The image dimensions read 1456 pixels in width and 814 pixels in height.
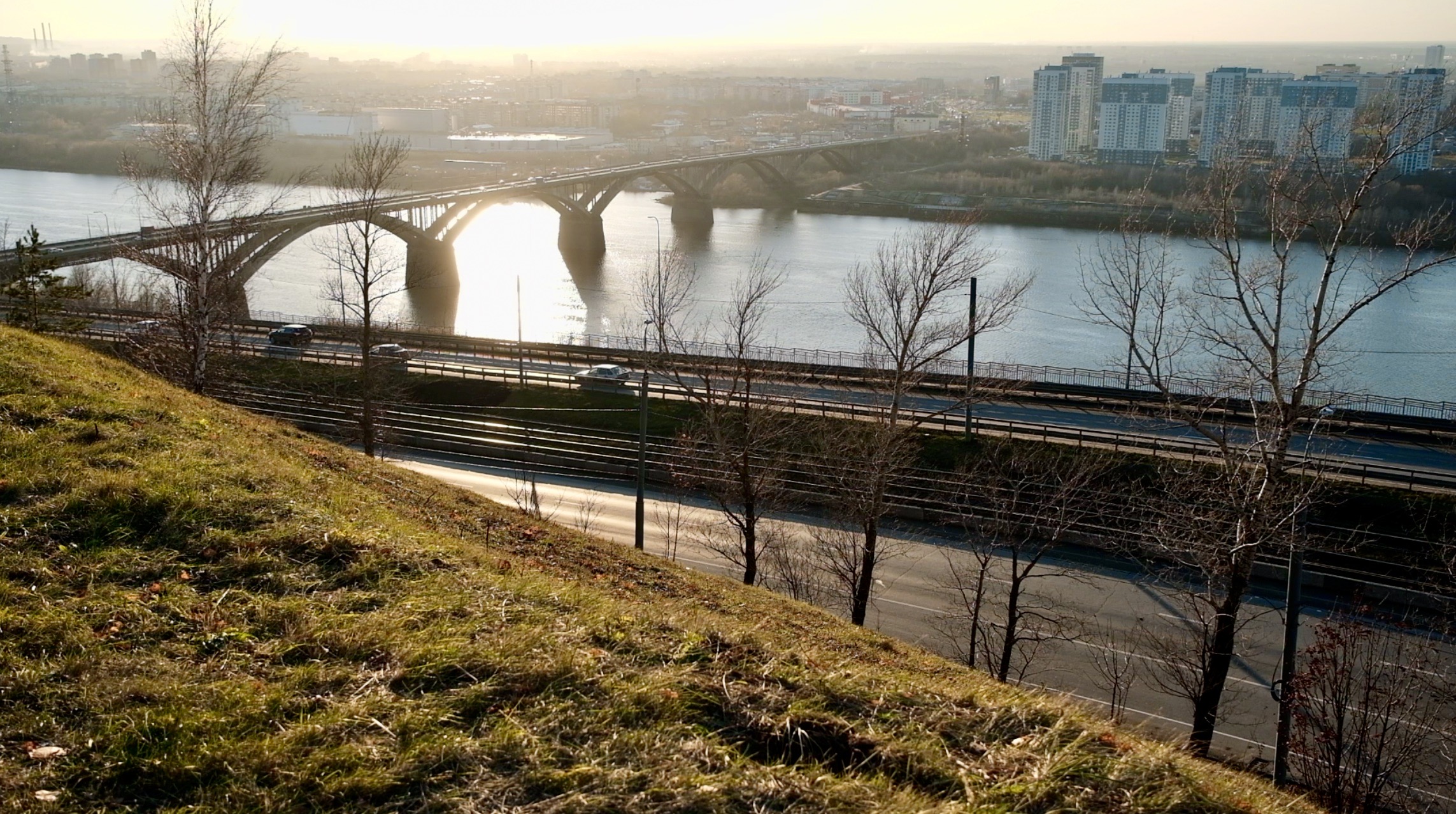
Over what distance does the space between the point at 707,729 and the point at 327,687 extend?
932mm

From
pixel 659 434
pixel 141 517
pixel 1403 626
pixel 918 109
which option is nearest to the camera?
pixel 141 517

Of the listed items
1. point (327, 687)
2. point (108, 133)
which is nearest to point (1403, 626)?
point (327, 687)

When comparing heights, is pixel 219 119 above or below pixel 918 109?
below

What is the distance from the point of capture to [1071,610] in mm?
8492

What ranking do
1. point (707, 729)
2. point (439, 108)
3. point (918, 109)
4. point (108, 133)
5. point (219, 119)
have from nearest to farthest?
point (707, 729), point (219, 119), point (108, 133), point (439, 108), point (918, 109)

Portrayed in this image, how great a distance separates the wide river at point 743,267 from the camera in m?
20.6

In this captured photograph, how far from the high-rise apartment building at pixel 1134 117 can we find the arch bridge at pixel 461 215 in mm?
19555

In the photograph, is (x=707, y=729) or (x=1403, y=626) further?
(x=1403, y=626)

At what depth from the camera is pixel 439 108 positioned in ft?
252

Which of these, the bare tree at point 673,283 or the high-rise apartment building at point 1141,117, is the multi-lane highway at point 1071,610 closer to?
the bare tree at point 673,283

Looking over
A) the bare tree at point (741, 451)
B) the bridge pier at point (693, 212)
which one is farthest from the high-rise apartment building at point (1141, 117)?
the bare tree at point (741, 451)

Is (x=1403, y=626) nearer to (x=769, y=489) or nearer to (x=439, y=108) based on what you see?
(x=769, y=489)

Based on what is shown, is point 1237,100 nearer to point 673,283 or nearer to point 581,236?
point 581,236

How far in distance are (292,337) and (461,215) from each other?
13047 millimetres
